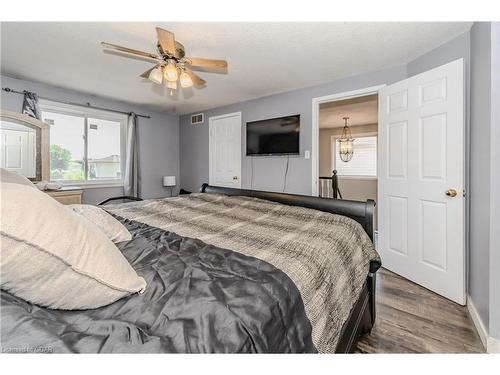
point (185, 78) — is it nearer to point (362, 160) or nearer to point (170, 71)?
point (170, 71)

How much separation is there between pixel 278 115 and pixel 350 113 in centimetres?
239

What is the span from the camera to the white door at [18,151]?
9.71 ft

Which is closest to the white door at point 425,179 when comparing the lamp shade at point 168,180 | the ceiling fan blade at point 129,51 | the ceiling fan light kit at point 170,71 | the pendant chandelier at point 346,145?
the ceiling fan light kit at point 170,71

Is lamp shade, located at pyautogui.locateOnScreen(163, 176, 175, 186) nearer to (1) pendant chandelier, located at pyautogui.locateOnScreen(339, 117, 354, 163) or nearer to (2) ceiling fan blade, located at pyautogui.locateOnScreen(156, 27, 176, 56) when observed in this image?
(2) ceiling fan blade, located at pyautogui.locateOnScreen(156, 27, 176, 56)

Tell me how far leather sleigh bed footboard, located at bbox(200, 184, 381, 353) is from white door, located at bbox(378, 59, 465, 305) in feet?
2.88

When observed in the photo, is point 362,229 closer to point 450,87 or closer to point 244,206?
point 244,206

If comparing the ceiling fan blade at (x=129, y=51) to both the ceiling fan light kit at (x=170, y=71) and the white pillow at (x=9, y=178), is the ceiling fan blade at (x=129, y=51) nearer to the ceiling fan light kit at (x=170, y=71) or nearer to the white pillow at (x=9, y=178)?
the ceiling fan light kit at (x=170, y=71)

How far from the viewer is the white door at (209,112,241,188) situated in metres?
4.17

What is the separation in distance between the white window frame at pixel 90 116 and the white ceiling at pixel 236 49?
36 centimetres

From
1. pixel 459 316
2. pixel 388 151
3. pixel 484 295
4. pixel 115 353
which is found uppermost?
pixel 388 151

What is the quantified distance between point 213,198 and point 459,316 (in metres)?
2.34

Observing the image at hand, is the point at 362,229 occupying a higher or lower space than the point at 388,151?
lower
